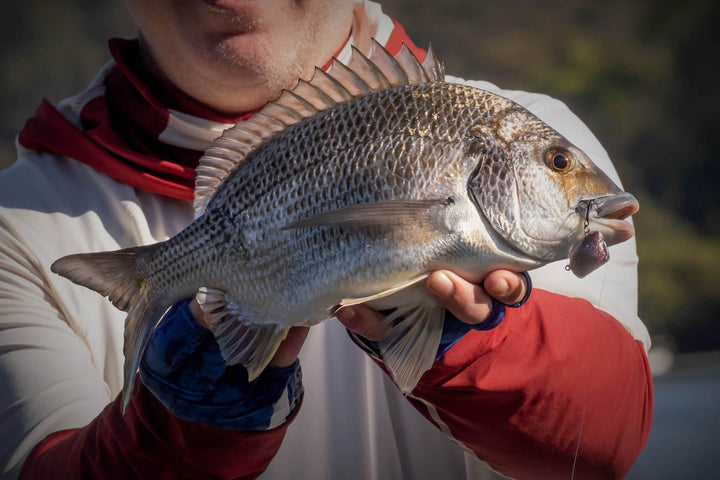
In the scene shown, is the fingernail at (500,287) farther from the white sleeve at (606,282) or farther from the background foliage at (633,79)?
the background foliage at (633,79)

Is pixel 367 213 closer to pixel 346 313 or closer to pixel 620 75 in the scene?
pixel 346 313

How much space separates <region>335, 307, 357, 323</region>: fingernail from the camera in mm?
476

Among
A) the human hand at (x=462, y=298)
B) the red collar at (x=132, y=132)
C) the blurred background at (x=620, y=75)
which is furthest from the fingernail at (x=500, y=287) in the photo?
the blurred background at (x=620, y=75)

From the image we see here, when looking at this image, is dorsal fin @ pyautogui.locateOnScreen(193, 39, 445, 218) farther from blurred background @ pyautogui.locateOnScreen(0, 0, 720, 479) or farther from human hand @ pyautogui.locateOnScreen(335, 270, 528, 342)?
blurred background @ pyautogui.locateOnScreen(0, 0, 720, 479)

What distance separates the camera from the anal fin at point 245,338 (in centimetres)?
50

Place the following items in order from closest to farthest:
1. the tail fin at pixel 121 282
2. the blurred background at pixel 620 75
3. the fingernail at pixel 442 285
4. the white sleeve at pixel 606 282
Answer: the fingernail at pixel 442 285, the tail fin at pixel 121 282, the white sleeve at pixel 606 282, the blurred background at pixel 620 75

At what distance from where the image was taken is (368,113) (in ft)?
1.57

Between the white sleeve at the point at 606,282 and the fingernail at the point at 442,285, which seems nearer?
the fingernail at the point at 442,285

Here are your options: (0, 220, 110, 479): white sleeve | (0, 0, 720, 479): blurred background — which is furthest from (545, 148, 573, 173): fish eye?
(0, 0, 720, 479): blurred background

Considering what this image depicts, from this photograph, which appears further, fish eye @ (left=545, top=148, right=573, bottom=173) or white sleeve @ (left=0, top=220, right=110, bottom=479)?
white sleeve @ (left=0, top=220, right=110, bottom=479)

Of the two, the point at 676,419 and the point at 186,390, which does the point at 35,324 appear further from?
the point at 676,419

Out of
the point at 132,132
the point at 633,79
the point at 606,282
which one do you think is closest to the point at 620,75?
the point at 633,79

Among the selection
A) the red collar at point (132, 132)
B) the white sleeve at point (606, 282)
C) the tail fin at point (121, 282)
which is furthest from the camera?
the red collar at point (132, 132)

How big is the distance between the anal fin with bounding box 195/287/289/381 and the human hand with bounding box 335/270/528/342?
7cm
